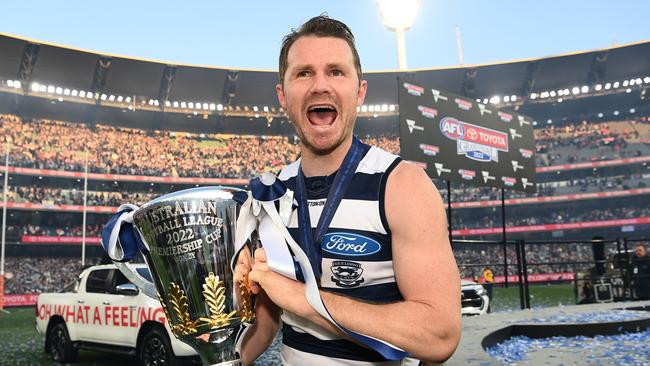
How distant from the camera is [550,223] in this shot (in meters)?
35.4

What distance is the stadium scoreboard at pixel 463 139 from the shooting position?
31.9 feet

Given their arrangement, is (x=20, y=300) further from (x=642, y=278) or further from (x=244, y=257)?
(x=244, y=257)

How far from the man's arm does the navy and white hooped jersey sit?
0.14ft

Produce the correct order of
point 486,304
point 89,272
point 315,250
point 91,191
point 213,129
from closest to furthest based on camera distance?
point 315,250, point 89,272, point 486,304, point 91,191, point 213,129

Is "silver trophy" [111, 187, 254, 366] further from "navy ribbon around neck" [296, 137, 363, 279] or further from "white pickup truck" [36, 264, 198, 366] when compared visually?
"white pickup truck" [36, 264, 198, 366]

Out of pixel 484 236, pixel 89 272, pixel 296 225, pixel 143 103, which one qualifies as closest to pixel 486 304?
pixel 89 272

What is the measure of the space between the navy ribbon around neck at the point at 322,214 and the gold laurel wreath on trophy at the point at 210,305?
0.56 feet

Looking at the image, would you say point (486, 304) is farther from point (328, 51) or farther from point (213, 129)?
point (213, 129)

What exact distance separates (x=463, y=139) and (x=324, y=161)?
9.66m

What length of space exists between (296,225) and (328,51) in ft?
1.49

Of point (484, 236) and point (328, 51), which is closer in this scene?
point (328, 51)

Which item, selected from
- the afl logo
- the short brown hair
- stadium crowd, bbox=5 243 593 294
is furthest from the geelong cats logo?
stadium crowd, bbox=5 243 593 294

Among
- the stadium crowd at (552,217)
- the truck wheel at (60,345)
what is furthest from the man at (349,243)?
the stadium crowd at (552,217)

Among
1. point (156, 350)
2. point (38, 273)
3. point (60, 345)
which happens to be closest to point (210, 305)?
point (156, 350)
